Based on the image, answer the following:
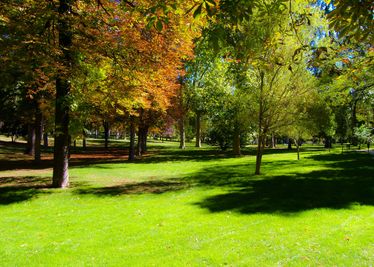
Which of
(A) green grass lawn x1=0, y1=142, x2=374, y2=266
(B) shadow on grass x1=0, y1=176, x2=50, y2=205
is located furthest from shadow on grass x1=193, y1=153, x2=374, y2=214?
(B) shadow on grass x1=0, y1=176, x2=50, y2=205

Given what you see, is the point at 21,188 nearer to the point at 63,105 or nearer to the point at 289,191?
the point at 63,105

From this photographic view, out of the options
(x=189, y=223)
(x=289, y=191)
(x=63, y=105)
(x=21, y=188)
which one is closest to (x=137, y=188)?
(x=63, y=105)

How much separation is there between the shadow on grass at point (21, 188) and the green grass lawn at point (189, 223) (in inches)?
1.6

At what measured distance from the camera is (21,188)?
1389cm

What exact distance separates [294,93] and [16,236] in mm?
14004

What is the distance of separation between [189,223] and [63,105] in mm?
6886

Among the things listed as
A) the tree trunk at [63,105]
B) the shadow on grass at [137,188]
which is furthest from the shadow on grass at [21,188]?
the shadow on grass at [137,188]

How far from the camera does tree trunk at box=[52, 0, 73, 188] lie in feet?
38.7

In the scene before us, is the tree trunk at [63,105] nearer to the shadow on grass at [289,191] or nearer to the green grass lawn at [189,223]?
the green grass lawn at [189,223]

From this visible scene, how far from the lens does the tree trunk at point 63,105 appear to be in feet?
38.7

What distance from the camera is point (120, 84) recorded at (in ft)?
43.6

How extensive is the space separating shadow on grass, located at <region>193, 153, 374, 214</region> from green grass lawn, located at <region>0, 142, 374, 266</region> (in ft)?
0.12

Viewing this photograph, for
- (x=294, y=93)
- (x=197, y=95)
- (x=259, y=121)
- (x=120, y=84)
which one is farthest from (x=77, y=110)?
(x=197, y=95)

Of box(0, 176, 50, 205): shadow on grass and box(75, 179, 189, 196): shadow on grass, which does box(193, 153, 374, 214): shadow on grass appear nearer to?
box(75, 179, 189, 196): shadow on grass
